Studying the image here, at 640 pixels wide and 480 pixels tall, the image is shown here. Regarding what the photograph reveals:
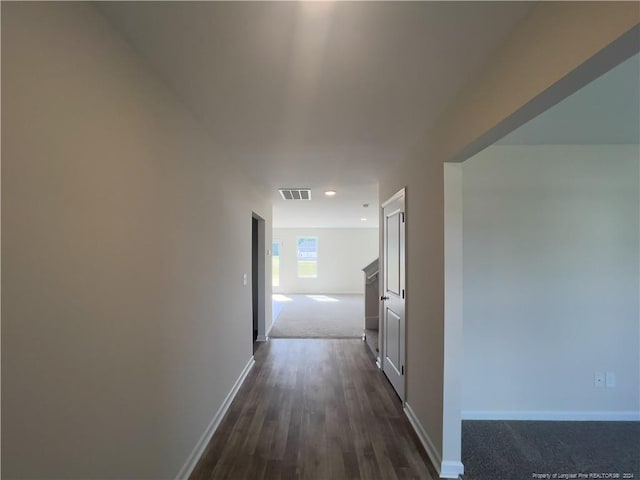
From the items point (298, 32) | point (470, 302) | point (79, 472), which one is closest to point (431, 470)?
point (470, 302)

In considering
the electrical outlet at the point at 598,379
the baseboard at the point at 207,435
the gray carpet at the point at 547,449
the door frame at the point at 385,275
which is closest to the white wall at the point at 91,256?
the baseboard at the point at 207,435

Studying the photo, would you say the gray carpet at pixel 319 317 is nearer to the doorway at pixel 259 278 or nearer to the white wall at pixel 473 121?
the doorway at pixel 259 278

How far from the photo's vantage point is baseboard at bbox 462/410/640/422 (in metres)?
2.36

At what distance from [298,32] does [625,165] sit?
2979 mm

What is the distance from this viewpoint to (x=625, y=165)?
7.82ft

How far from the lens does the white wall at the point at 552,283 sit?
2.37m

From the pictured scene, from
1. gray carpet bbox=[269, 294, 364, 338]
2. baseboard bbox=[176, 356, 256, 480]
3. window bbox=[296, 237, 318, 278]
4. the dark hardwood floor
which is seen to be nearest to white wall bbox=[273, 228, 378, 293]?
window bbox=[296, 237, 318, 278]

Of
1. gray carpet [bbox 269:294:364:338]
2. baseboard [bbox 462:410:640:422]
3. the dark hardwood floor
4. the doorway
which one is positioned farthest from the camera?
gray carpet [bbox 269:294:364:338]

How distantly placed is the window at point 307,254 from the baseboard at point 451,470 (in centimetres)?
810

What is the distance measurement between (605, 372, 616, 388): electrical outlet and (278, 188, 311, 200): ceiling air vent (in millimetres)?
3692

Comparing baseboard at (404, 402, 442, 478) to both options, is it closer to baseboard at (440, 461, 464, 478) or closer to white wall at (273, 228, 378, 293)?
baseboard at (440, 461, 464, 478)

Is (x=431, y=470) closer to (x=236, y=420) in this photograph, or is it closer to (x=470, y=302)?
(x=470, y=302)

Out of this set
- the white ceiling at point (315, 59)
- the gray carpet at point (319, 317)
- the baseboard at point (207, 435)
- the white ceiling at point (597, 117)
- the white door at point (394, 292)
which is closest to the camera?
the white ceiling at point (315, 59)

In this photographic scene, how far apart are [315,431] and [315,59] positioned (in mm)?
2588
